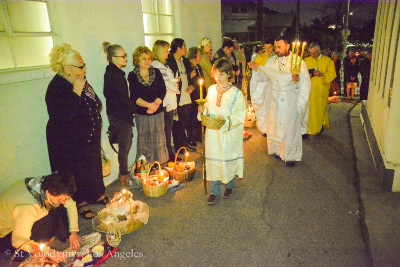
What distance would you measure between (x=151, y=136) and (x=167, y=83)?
3.11 feet

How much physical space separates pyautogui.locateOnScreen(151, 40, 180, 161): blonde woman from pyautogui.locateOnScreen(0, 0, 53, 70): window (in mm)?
1713

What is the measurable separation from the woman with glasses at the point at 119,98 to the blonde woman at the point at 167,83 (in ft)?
2.95

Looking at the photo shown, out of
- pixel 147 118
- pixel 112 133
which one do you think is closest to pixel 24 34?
pixel 112 133

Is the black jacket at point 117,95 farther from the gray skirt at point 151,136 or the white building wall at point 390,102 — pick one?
the white building wall at point 390,102

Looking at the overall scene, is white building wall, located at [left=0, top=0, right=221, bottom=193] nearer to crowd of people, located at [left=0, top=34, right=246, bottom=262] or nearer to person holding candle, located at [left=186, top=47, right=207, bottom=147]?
crowd of people, located at [left=0, top=34, right=246, bottom=262]

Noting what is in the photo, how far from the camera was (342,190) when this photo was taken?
15.6ft

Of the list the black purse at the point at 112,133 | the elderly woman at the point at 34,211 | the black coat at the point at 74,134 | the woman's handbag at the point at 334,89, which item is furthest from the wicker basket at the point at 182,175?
the woman's handbag at the point at 334,89

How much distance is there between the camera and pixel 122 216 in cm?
393

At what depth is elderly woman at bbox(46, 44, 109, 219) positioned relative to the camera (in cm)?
379

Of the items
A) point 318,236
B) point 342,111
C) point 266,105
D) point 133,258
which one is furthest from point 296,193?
point 342,111

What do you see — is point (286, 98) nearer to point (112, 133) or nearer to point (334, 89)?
point (112, 133)

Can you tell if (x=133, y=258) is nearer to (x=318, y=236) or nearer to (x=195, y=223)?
(x=195, y=223)

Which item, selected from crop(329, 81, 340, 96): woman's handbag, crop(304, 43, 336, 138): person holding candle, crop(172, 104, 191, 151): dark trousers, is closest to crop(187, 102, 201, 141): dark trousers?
crop(172, 104, 191, 151): dark trousers

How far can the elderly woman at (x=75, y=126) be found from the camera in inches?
149
